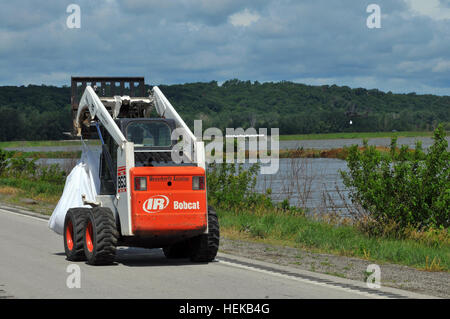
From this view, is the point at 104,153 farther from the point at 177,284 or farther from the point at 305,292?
the point at 305,292

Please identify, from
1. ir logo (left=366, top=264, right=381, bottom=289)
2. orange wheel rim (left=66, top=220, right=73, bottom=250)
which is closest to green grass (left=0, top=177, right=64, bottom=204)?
orange wheel rim (left=66, top=220, right=73, bottom=250)

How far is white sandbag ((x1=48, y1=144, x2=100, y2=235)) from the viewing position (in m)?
13.0

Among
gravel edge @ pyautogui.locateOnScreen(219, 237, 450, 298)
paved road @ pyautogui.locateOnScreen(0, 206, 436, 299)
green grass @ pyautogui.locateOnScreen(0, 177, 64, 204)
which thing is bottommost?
green grass @ pyautogui.locateOnScreen(0, 177, 64, 204)

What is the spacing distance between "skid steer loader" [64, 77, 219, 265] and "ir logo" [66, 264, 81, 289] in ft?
1.19

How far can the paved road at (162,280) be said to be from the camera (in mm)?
9008

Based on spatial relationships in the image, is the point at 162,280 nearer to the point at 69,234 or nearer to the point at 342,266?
the point at 69,234

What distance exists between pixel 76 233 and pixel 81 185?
136cm

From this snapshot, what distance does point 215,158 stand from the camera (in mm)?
22281

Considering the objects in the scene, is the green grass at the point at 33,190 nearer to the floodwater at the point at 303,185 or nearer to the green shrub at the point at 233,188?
the floodwater at the point at 303,185

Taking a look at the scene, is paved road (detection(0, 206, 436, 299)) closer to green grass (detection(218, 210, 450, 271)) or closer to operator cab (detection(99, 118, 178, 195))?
operator cab (detection(99, 118, 178, 195))

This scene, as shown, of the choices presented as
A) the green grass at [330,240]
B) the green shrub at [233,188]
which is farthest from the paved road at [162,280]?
the green shrub at [233,188]

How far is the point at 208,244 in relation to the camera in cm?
1177

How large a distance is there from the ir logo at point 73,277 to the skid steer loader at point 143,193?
0.36 m

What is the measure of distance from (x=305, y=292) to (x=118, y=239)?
379cm
